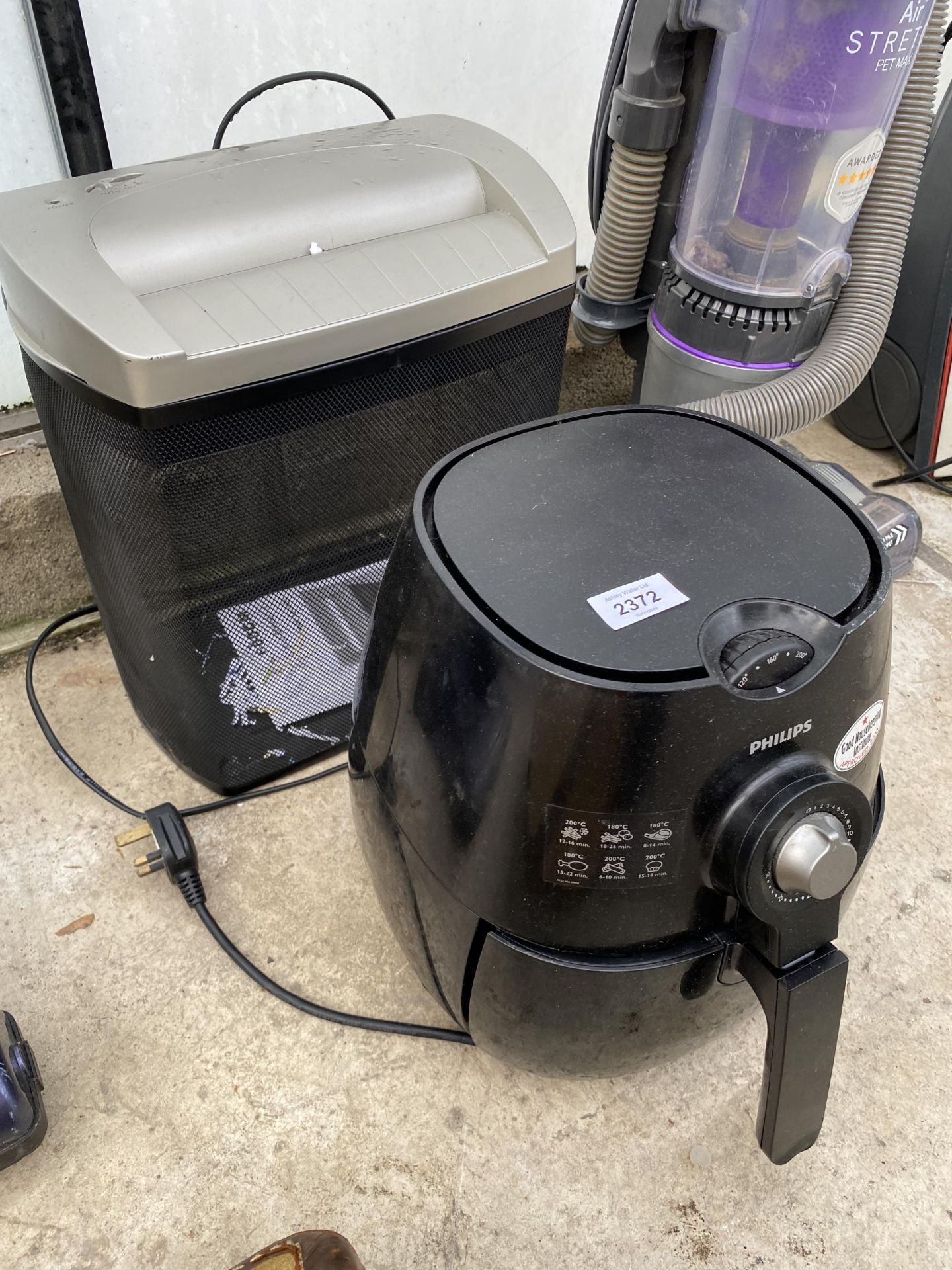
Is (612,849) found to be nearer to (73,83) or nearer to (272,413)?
(272,413)

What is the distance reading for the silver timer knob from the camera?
0.40 m

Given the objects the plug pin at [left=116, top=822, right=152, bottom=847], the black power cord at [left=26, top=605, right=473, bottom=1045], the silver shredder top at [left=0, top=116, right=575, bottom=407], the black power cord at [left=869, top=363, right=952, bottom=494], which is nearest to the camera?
the silver shredder top at [left=0, top=116, right=575, bottom=407]

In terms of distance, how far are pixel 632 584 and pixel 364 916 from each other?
428mm

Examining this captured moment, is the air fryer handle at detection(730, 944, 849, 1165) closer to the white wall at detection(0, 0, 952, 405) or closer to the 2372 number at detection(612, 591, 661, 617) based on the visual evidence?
the 2372 number at detection(612, 591, 661, 617)

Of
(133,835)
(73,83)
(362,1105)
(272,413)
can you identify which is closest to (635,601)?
Result: (272,413)

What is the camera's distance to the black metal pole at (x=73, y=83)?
0.75m

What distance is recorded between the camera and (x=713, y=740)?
0.40m

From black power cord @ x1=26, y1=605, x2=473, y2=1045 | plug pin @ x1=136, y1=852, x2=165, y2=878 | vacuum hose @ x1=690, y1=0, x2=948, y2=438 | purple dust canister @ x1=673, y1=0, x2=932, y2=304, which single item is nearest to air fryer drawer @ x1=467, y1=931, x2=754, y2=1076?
black power cord @ x1=26, y1=605, x2=473, y2=1045

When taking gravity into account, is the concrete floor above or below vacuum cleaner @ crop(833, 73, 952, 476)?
below

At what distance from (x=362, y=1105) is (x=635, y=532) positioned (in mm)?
433

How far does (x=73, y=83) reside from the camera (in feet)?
2.56

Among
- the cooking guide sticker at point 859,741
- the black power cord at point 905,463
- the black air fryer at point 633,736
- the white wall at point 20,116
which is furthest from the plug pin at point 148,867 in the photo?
the black power cord at point 905,463

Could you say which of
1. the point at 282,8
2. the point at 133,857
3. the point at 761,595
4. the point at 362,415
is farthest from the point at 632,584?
the point at 282,8

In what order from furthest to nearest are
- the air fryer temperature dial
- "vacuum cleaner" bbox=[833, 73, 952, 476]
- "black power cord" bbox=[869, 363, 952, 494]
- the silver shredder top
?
"black power cord" bbox=[869, 363, 952, 494]
"vacuum cleaner" bbox=[833, 73, 952, 476]
the silver shredder top
the air fryer temperature dial
